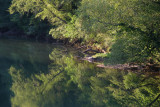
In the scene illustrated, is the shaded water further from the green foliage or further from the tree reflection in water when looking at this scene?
the green foliage

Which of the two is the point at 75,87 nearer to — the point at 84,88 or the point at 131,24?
the point at 84,88

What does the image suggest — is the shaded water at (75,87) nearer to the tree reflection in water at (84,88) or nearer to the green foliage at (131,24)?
the tree reflection in water at (84,88)

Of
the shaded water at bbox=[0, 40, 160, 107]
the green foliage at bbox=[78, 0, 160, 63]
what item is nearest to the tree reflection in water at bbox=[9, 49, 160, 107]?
the shaded water at bbox=[0, 40, 160, 107]

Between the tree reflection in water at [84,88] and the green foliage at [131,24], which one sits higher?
the green foliage at [131,24]

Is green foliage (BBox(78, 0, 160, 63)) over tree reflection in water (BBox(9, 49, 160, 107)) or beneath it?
over

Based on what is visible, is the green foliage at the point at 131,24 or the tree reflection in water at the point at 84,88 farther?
the green foliage at the point at 131,24

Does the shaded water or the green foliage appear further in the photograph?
the green foliage

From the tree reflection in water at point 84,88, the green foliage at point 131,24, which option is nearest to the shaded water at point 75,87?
the tree reflection in water at point 84,88

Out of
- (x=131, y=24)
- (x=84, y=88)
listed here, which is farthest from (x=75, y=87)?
(x=131, y=24)
